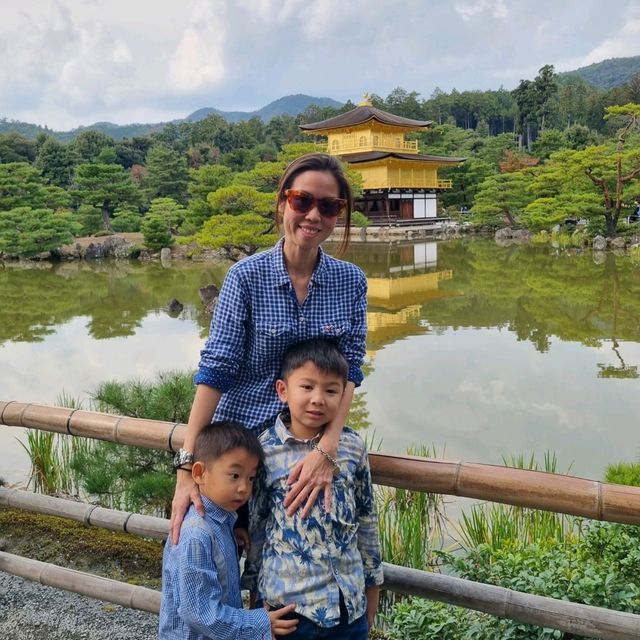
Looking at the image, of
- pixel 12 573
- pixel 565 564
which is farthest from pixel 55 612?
pixel 565 564

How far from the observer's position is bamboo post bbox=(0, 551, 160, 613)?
1.63 m

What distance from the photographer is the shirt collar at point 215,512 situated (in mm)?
1096

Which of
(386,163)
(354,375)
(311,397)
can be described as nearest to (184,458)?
(311,397)

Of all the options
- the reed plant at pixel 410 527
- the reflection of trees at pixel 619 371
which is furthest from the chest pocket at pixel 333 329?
the reflection of trees at pixel 619 371

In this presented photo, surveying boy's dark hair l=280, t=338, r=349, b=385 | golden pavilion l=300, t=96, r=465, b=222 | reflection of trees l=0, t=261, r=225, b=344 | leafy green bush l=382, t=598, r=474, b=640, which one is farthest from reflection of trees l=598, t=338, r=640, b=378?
golden pavilion l=300, t=96, r=465, b=222

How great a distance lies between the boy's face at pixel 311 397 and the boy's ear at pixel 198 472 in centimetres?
18

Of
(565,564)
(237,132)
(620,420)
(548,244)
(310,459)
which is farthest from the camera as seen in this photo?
(237,132)

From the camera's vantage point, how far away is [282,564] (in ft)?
3.55

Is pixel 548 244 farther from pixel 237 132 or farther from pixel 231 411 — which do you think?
pixel 237 132

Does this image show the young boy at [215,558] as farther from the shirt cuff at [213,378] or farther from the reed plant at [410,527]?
the reed plant at [410,527]

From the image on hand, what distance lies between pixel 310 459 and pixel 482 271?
12.0m

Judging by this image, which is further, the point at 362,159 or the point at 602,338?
the point at 362,159

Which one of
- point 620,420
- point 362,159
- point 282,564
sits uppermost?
point 362,159

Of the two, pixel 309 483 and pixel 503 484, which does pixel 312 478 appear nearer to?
pixel 309 483
